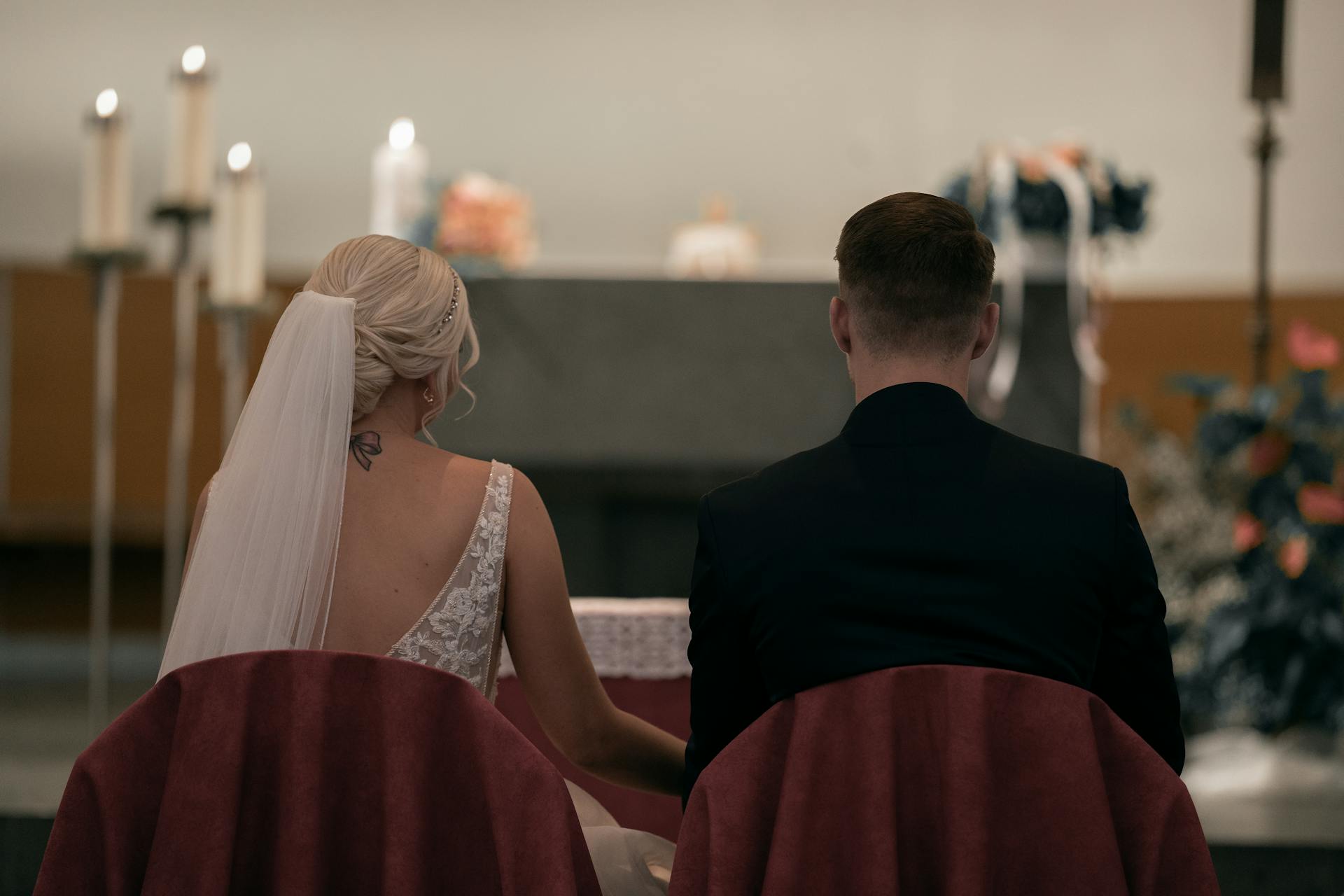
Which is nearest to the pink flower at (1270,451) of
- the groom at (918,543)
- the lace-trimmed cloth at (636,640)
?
the lace-trimmed cloth at (636,640)

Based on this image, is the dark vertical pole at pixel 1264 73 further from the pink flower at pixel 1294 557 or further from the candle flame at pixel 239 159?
the candle flame at pixel 239 159

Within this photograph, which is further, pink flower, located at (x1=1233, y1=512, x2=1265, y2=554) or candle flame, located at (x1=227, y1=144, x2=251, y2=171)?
pink flower, located at (x1=1233, y1=512, x2=1265, y2=554)

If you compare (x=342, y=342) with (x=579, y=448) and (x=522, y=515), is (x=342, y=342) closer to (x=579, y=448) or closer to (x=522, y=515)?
(x=522, y=515)

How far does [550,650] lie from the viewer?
1.58 m

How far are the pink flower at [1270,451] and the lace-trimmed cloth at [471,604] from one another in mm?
2102

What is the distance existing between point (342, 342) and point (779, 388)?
2.10m

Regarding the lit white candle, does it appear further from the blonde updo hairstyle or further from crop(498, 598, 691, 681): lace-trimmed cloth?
the blonde updo hairstyle

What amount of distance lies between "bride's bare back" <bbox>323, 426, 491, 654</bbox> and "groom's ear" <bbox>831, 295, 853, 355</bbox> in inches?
18.8

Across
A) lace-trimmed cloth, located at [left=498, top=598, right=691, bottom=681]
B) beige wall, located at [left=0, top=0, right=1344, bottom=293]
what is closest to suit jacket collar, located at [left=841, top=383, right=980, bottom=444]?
lace-trimmed cloth, located at [left=498, top=598, right=691, bottom=681]

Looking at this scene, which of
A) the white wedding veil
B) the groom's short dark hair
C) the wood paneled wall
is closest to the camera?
the groom's short dark hair

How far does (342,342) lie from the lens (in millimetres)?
1516

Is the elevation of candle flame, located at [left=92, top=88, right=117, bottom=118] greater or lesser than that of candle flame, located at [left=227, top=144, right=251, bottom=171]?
greater

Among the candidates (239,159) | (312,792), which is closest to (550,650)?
(312,792)

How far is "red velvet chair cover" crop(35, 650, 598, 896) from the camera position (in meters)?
1.16
